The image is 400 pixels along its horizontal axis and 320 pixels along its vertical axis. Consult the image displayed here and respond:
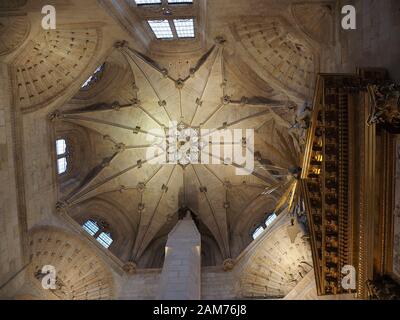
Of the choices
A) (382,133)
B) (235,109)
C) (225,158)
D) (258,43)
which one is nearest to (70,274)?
(225,158)

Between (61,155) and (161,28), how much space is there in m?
7.00

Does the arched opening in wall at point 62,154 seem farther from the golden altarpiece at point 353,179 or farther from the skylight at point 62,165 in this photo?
the golden altarpiece at point 353,179

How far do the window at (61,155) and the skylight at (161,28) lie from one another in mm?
6276

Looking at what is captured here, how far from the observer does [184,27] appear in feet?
49.1

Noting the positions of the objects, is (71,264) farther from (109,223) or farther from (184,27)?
(184,27)

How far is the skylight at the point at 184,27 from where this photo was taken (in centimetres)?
1454

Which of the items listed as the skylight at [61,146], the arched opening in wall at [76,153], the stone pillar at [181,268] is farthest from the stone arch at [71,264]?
the stone pillar at [181,268]

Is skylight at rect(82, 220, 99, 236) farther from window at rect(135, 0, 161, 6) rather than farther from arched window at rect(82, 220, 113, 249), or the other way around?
window at rect(135, 0, 161, 6)

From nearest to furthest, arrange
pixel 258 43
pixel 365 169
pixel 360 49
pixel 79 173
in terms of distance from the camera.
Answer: pixel 365 169 < pixel 360 49 < pixel 258 43 < pixel 79 173

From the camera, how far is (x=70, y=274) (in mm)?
14789

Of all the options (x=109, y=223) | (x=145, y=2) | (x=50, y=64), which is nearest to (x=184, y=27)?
(x=145, y=2)
